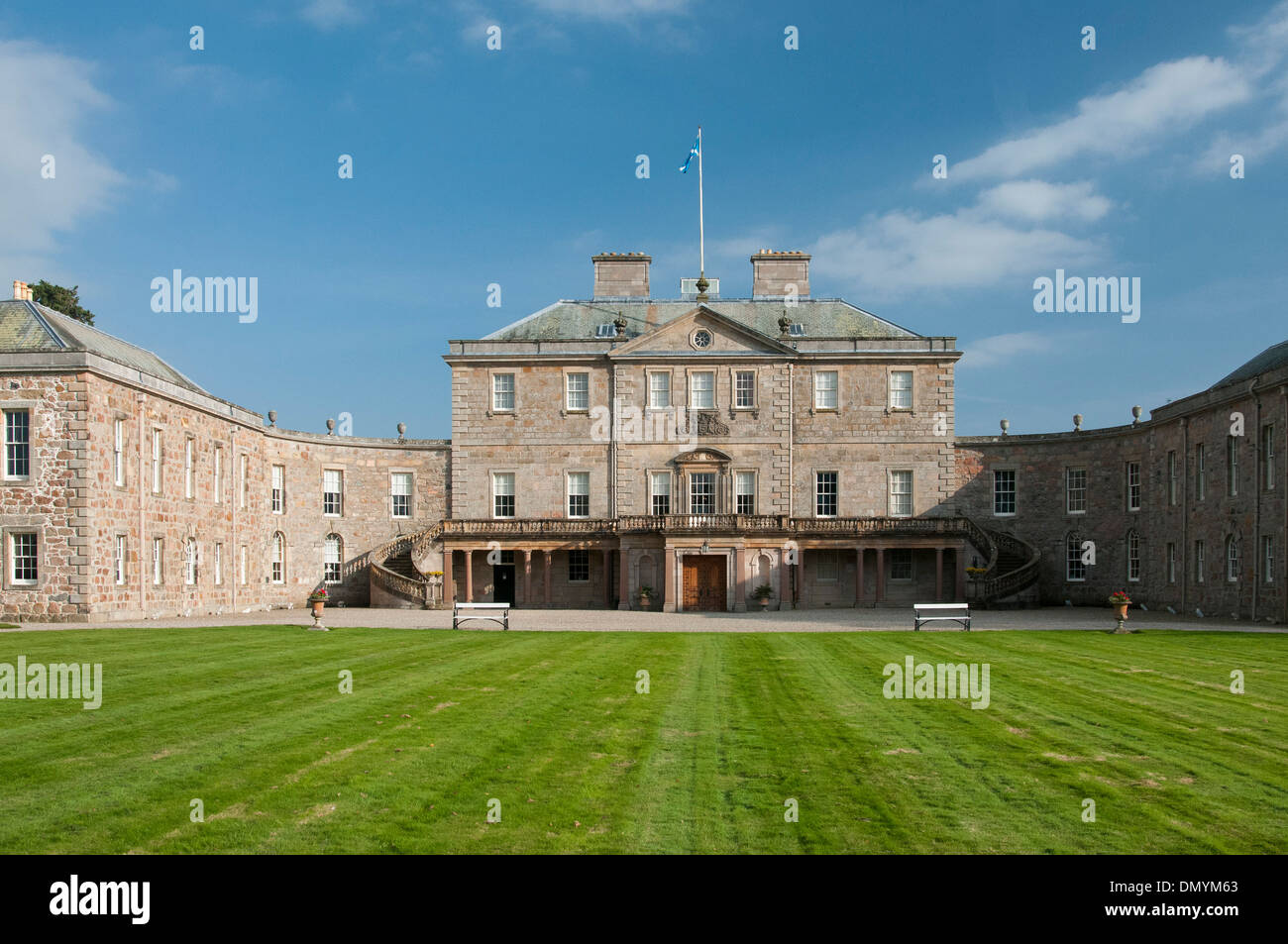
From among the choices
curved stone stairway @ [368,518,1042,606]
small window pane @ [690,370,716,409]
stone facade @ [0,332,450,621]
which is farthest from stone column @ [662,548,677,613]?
stone facade @ [0,332,450,621]

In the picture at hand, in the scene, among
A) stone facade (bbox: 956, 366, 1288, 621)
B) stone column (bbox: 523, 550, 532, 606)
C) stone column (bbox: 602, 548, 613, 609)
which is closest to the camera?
stone facade (bbox: 956, 366, 1288, 621)

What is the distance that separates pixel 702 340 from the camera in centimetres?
4372

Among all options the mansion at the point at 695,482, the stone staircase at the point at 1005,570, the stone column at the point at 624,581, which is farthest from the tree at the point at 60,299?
the stone staircase at the point at 1005,570

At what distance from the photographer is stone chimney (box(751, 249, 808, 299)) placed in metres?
48.2

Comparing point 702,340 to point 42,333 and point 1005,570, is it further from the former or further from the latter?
point 42,333

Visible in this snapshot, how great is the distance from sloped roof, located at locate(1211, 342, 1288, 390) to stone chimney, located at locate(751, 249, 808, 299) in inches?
734

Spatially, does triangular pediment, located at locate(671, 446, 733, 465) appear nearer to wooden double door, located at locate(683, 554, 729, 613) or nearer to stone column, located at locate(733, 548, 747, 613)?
wooden double door, located at locate(683, 554, 729, 613)

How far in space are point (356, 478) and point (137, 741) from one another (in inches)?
1459

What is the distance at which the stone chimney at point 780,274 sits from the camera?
48.2m

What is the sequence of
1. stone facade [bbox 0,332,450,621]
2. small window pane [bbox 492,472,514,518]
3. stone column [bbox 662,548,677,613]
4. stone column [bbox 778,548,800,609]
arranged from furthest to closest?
1. small window pane [bbox 492,472,514,518]
2. stone column [bbox 778,548,800,609]
3. stone column [bbox 662,548,677,613]
4. stone facade [bbox 0,332,450,621]

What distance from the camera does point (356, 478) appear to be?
46250 mm

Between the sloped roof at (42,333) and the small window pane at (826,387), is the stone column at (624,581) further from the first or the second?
the sloped roof at (42,333)
